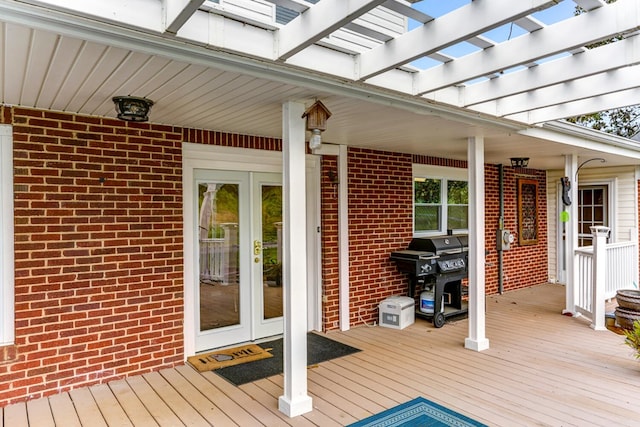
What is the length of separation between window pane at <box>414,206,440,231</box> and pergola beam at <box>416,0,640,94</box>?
363 cm

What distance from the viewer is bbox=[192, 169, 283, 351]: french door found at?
4570 millimetres

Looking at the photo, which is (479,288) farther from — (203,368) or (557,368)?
(203,368)

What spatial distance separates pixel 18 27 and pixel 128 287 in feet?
8.27

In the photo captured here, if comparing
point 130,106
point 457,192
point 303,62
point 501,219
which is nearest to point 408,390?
point 303,62

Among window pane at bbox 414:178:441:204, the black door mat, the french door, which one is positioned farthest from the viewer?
window pane at bbox 414:178:441:204

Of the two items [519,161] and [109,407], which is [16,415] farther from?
[519,161]

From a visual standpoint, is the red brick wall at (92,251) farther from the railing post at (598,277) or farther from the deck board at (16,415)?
the railing post at (598,277)

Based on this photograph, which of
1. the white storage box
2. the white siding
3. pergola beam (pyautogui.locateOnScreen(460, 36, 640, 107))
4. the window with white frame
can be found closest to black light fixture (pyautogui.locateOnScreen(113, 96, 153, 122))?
pergola beam (pyautogui.locateOnScreen(460, 36, 640, 107))

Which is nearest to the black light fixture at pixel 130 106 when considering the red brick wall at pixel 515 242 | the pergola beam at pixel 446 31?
the pergola beam at pixel 446 31

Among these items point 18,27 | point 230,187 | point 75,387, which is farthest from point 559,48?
point 75,387

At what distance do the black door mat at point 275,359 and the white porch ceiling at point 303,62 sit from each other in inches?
94.0

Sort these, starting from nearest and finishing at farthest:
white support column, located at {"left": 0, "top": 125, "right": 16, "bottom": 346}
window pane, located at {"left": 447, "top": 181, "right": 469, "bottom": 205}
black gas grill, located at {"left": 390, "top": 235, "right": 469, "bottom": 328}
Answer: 1. white support column, located at {"left": 0, "top": 125, "right": 16, "bottom": 346}
2. black gas grill, located at {"left": 390, "top": 235, "right": 469, "bottom": 328}
3. window pane, located at {"left": 447, "top": 181, "right": 469, "bottom": 205}

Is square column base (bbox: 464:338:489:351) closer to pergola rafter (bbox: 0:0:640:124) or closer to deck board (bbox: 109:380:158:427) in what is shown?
pergola rafter (bbox: 0:0:640:124)

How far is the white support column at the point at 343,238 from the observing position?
5.45 meters
